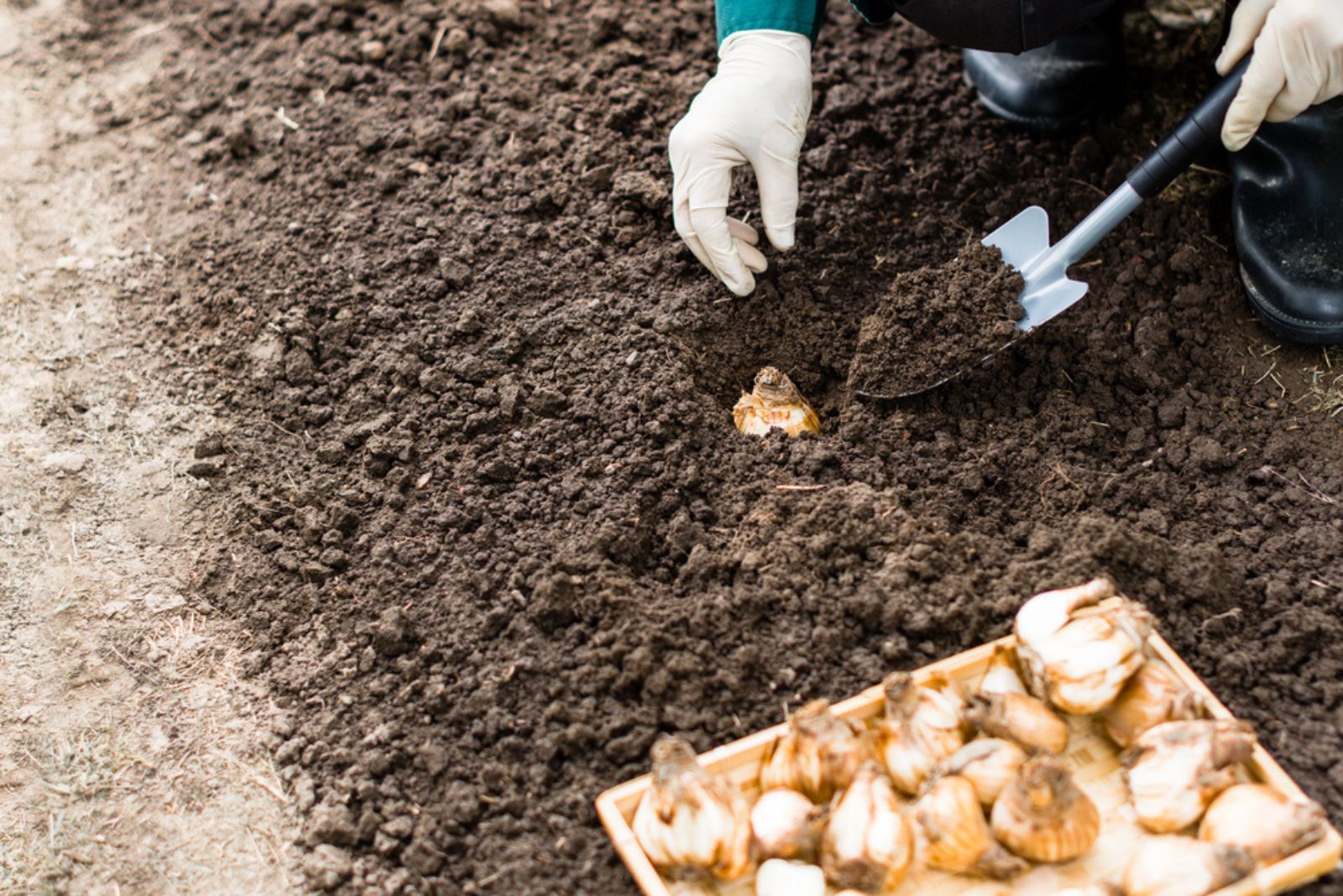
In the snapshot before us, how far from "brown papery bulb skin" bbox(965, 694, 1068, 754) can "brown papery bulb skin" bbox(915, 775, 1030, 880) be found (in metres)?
0.12

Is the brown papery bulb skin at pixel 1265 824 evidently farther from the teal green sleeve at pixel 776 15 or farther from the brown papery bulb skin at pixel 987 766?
the teal green sleeve at pixel 776 15

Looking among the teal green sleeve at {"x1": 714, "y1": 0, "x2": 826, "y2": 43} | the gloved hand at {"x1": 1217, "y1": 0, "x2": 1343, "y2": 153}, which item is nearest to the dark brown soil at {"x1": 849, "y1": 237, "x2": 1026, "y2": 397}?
the gloved hand at {"x1": 1217, "y1": 0, "x2": 1343, "y2": 153}

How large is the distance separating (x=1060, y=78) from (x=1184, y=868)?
6.77 ft

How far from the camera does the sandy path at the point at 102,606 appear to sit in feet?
6.44

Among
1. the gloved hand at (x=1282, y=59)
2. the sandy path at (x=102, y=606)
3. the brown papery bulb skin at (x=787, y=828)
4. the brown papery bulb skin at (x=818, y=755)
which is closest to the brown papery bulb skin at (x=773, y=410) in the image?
the brown papery bulb skin at (x=818, y=755)

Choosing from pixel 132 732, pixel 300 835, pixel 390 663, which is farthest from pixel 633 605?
pixel 132 732

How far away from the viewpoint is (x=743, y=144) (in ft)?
8.05

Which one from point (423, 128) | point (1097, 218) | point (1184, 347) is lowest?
point (1184, 347)

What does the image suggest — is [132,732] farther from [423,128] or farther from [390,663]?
[423,128]

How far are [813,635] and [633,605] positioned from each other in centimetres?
33

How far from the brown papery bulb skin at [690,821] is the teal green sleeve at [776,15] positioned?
1.65 m

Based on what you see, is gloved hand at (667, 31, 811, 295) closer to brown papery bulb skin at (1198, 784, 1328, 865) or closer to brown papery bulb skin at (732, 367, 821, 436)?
brown papery bulb skin at (732, 367, 821, 436)

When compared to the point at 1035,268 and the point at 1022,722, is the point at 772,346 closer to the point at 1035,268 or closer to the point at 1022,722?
the point at 1035,268

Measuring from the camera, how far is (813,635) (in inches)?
78.4
